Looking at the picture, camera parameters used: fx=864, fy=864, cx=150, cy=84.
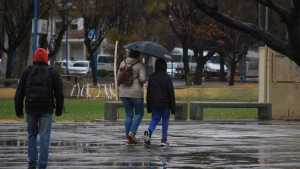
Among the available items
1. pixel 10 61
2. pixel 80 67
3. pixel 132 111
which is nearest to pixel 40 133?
pixel 132 111

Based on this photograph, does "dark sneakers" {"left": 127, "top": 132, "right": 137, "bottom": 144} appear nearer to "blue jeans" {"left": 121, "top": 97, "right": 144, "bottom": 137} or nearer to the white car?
"blue jeans" {"left": 121, "top": 97, "right": 144, "bottom": 137}

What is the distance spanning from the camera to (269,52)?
27.6m

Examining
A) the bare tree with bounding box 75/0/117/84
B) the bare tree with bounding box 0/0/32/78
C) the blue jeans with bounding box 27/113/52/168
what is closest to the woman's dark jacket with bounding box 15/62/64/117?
the blue jeans with bounding box 27/113/52/168

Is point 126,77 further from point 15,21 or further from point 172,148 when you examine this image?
point 15,21

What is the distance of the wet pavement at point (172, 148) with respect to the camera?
46.8 ft

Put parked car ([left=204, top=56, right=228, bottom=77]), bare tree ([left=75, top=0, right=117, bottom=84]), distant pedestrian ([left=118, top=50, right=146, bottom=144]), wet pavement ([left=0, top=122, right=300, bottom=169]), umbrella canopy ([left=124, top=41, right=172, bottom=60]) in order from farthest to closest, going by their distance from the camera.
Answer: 1. parked car ([left=204, top=56, right=228, bottom=77])
2. bare tree ([left=75, top=0, right=117, bottom=84])
3. umbrella canopy ([left=124, top=41, right=172, bottom=60])
4. distant pedestrian ([left=118, top=50, right=146, bottom=144])
5. wet pavement ([left=0, top=122, right=300, bottom=169])

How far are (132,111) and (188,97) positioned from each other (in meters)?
24.9

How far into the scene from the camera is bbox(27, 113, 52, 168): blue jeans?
12.9m

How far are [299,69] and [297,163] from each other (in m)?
13.2

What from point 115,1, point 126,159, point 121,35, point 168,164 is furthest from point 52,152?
point 115,1

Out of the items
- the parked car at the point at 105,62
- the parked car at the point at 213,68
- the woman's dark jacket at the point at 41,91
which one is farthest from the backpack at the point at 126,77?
the parked car at the point at 105,62

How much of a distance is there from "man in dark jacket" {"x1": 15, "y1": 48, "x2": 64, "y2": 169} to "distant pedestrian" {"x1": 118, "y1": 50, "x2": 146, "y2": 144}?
4.25m

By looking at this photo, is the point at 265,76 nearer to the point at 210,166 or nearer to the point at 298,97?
the point at 298,97

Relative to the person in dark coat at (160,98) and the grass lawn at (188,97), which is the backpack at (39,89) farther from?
the grass lawn at (188,97)
